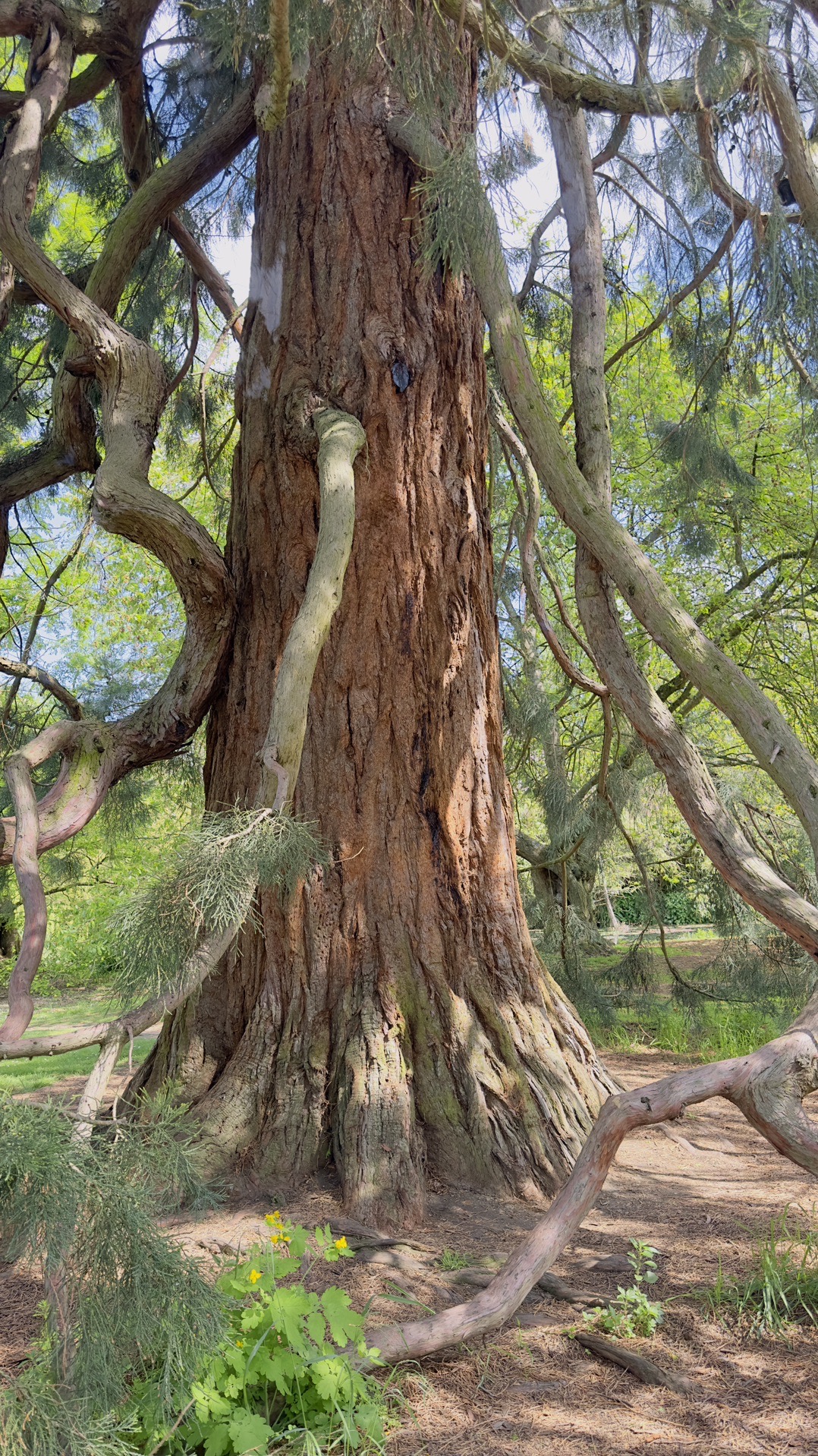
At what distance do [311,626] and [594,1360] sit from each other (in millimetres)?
1806

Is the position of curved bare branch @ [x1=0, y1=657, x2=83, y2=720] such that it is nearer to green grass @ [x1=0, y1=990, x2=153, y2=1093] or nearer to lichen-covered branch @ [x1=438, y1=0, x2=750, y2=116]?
green grass @ [x1=0, y1=990, x2=153, y2=1093]

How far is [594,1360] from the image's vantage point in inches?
87.9

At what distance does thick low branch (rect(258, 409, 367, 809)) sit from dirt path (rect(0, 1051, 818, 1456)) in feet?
3.88

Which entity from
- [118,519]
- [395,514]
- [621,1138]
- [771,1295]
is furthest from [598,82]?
[771,1295]

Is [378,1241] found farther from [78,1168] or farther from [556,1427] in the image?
[78,1168]

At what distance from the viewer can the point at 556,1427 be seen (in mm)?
1979

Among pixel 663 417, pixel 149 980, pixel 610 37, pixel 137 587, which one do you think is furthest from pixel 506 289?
pixel 137 587

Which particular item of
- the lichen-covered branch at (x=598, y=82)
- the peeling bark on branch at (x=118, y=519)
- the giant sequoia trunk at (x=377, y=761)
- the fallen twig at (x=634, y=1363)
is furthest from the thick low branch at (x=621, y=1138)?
the lichen-covered branch at (x=598, y=82)

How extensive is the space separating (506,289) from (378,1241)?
2811mm

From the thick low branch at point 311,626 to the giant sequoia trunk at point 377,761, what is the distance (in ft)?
1.71

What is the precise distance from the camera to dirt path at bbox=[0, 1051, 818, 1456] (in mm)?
1940

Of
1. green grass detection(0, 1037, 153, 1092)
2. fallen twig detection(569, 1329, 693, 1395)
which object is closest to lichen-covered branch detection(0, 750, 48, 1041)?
fallen twig detection(569, 1329, 693, 1395)

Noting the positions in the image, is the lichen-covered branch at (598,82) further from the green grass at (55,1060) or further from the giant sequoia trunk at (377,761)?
the green grass at (55,1060)

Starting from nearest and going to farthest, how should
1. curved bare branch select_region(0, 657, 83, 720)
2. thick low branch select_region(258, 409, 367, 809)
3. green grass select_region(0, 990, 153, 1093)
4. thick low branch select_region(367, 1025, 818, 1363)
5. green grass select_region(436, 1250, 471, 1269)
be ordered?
1. thick low branch select_region(367, 1025, 818, 1363)
2. thick low branch select_region(258, 409, 367, 809)
3. green grass select_region(436, 1250, 471, 1269)
4. curved bare branch select_region(0, 657, 83, 720)
5. green grass select_region(0, 990, 153, 1093)
